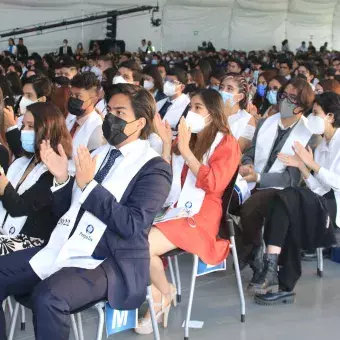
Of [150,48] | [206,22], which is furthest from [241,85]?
[206,22]

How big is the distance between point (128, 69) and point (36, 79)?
50.8 inches

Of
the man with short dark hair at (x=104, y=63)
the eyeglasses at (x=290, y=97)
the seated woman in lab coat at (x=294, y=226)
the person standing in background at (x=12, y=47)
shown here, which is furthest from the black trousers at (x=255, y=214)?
the person standing in background at (x=12, y=47)

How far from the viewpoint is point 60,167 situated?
286 cm

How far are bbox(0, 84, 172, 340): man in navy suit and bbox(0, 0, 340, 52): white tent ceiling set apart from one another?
20.8 m

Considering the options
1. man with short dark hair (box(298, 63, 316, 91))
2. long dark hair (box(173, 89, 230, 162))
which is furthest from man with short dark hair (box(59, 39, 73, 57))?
long dark hair (box(173, 89, 230, 162))

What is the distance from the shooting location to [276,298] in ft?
12.8

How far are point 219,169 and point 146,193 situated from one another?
0.81 meters

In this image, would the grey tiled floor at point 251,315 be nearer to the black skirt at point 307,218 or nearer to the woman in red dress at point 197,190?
the woman in red dress at point 197,190

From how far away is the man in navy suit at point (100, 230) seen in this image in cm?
A: 264

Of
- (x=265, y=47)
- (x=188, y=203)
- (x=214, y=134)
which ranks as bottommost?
(x=265, y=47)

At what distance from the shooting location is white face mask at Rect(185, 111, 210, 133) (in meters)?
3.76

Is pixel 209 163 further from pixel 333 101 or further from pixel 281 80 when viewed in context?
pixel 281 80

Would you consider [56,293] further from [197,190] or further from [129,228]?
[197,190]

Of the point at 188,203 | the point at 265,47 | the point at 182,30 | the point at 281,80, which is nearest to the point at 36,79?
the point at 281,80
